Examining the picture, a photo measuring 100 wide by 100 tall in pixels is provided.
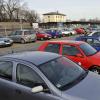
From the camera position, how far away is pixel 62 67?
5.47 m

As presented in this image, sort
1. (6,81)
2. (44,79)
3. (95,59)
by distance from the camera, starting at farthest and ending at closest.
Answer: (95,59) < (6,81) < (44,79)

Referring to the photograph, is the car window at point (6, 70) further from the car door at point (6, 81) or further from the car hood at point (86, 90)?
the car hood at point (86, 90)

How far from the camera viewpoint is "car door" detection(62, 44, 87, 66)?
9.07 m

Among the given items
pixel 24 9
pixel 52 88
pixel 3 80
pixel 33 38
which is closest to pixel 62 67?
pixel 52 88

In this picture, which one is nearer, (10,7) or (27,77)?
(27,77)

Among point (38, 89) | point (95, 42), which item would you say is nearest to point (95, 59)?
point (38, 89)

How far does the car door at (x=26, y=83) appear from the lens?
15.7 ft

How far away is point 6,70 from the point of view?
5.61 meters

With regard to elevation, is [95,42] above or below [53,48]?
below

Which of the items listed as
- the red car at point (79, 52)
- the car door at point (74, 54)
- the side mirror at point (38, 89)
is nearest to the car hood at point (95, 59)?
the red car at point (79, 52)

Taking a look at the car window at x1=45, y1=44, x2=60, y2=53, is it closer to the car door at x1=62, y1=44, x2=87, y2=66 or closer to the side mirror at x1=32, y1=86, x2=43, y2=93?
the car door at x1=62, y1=44, x2=87, y2=66

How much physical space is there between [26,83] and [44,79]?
1.60 ft

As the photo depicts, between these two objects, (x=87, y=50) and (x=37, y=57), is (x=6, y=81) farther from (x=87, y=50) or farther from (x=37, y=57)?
(x=87, y=50)

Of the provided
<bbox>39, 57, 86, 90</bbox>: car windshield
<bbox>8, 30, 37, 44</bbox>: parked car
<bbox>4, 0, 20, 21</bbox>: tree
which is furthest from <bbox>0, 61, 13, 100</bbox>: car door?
<bbox>4, 0, 20, 21</bbox>: tree
